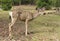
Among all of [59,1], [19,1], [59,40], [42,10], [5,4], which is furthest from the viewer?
[19,1]

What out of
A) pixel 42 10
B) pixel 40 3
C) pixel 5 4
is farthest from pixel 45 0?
pixel 42 10

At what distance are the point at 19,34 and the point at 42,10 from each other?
1713mm

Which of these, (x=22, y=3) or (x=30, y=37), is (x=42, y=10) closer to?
(x=30, y=37)

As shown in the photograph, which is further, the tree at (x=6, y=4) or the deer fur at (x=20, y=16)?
the tree at (x=6, y=4)

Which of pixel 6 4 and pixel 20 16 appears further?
pixel 6 4

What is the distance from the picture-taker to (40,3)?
107 ft

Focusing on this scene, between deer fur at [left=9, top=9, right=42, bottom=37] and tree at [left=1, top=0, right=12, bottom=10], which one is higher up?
deer fur at [left=9, top=9, right=42, bottom=37]

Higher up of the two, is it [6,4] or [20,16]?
[20,16]

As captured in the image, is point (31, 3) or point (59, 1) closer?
point (59, 1)

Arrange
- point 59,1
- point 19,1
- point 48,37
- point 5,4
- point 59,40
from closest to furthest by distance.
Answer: point 59,40, point 48,37, point 59,1, point 5,4, point 19,1

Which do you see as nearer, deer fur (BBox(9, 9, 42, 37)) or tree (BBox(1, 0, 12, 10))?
deer fur (BBox(9, 9, 42, 37))

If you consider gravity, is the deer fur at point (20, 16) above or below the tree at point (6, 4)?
above

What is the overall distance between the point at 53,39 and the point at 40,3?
74.4 ft

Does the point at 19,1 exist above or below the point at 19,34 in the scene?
below
